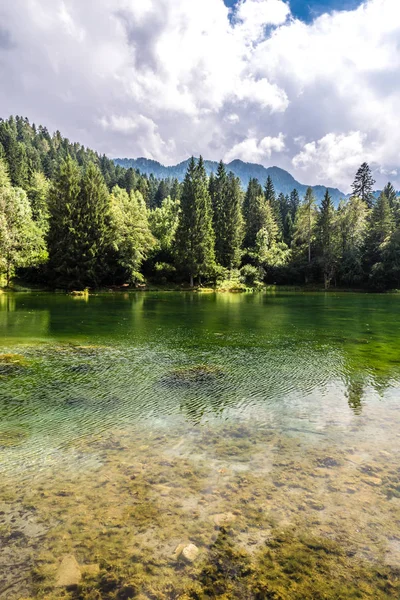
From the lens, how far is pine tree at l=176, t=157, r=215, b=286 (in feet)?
196

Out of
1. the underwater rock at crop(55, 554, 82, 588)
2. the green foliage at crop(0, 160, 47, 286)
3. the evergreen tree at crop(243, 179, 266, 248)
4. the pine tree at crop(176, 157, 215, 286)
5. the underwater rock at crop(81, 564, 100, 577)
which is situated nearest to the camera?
the underwater rock at crop(55, 554, 82, 588)

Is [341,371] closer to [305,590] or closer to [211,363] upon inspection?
[211,363]

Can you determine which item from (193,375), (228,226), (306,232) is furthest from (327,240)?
(193,375)

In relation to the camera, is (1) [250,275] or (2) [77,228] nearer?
(2) [77,228]

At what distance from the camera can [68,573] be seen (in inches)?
120

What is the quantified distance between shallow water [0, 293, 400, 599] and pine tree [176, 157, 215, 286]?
163ft

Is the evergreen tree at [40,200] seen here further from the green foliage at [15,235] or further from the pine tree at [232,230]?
the pine tree at [232,230]

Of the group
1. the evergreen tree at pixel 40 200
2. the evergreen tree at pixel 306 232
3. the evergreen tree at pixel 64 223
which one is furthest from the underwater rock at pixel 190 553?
the evergreen tree at pixel 306 232

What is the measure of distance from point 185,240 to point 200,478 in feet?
189

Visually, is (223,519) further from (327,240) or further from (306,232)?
(306,232)

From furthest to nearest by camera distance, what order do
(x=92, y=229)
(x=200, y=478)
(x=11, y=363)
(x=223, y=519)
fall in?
(x=92, y=229), (x=11, y=363), (x=200, y=478), (x=223, y=519)

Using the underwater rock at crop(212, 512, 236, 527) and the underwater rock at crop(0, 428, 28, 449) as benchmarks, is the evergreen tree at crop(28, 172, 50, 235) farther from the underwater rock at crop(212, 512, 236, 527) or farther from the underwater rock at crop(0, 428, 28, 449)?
the underwater rock at crop(212, 512, 236, 527)

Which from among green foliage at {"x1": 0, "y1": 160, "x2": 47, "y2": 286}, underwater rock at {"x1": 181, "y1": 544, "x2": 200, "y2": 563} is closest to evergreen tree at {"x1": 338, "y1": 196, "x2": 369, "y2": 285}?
green foliage at {"x1": 0, "y1": 160, "x2": 47, "y2": 286}

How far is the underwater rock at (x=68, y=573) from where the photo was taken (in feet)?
9.64
